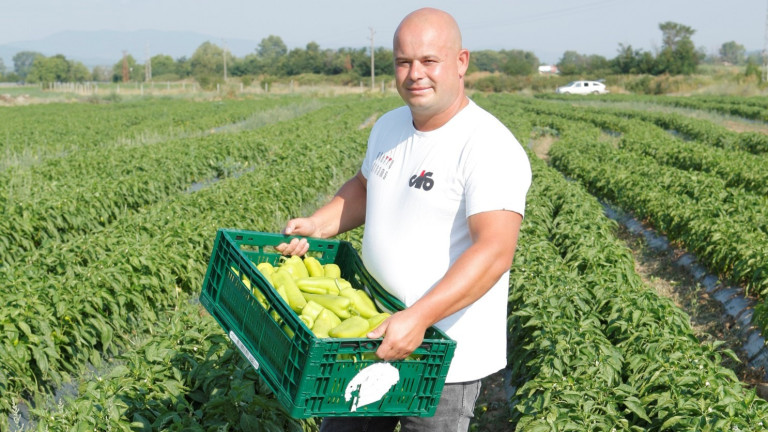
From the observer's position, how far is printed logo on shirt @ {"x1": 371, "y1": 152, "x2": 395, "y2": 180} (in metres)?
2.88

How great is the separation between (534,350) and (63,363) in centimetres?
361

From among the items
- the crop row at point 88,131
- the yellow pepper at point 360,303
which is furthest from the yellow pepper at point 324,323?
the crop row at point 88,131

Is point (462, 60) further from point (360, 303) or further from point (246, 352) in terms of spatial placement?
point (246, 352)

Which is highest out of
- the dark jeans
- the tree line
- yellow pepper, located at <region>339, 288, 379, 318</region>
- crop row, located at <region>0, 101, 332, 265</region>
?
the tree line

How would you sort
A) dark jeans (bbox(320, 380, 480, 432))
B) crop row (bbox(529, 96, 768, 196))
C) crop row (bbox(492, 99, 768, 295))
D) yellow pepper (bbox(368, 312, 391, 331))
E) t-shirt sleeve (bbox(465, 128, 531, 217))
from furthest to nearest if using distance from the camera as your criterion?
crop row (bbox(529, 96, 768, 196)), crop row (bbox(492, 99, 768, 295)), dark jeans (bbox(320, 380, 480, 432)), yellow pepper (bbox(368, 312, 391, 331)), t-shirt sleeve (bbox(465, 128, 531, 217))

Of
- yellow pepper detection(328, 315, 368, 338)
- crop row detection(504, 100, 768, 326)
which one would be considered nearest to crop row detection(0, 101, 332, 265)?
yellow pepper detection(328, 315, 368, 338)

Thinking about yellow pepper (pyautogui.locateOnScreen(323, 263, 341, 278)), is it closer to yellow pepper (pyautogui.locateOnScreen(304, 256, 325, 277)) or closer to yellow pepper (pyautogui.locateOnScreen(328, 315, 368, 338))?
yellow pepper (pyautogui.locateOnScreen(304, 256, 325, 277))

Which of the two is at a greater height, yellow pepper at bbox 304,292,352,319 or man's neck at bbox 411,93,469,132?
man's neck at bbox 411,93,469,132

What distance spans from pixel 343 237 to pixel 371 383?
20.5 ft

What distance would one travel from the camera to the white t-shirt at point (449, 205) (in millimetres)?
2518

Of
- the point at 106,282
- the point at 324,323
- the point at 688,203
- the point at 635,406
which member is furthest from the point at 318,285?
the point at 688,203

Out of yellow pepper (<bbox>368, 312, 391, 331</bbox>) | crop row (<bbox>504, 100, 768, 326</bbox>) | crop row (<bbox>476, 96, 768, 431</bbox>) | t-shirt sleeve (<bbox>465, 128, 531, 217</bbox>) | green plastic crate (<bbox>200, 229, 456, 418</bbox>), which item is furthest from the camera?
crop row (<bbox>504, 100, 768, 326</bbox>)

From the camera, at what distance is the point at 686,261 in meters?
9.57

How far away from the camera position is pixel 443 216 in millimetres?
2635
